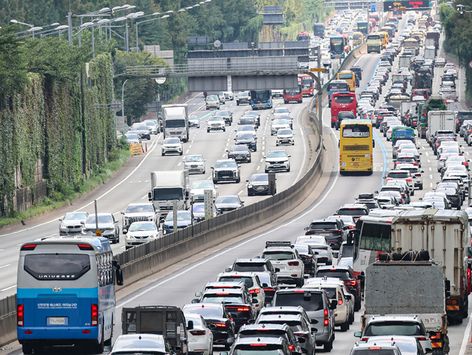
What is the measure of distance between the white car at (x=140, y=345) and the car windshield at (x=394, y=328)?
531cm

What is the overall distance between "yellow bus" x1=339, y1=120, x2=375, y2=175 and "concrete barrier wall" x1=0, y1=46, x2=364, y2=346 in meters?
6.73

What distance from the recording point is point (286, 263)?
59.2 metres

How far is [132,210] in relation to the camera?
281ft

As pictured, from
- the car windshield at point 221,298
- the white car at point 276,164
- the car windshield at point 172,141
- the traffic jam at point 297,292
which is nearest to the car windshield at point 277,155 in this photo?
the white car at point 276,164

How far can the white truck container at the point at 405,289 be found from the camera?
1673 inches

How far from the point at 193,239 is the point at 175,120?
7131 cm

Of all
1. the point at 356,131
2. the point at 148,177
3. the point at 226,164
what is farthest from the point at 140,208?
the point at 148,177

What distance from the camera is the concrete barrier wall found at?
44.4m

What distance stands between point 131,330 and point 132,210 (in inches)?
A: 1822

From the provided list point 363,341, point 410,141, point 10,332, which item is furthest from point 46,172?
point 363,341

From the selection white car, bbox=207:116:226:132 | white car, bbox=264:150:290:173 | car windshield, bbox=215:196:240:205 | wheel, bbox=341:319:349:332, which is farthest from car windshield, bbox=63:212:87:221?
white car, bbox=207:116:226:132

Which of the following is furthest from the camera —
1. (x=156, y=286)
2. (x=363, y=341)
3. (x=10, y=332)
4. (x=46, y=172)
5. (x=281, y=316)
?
(x=46, y=172)

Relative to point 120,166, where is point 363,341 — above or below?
above

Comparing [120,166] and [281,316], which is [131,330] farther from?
[120,166]
